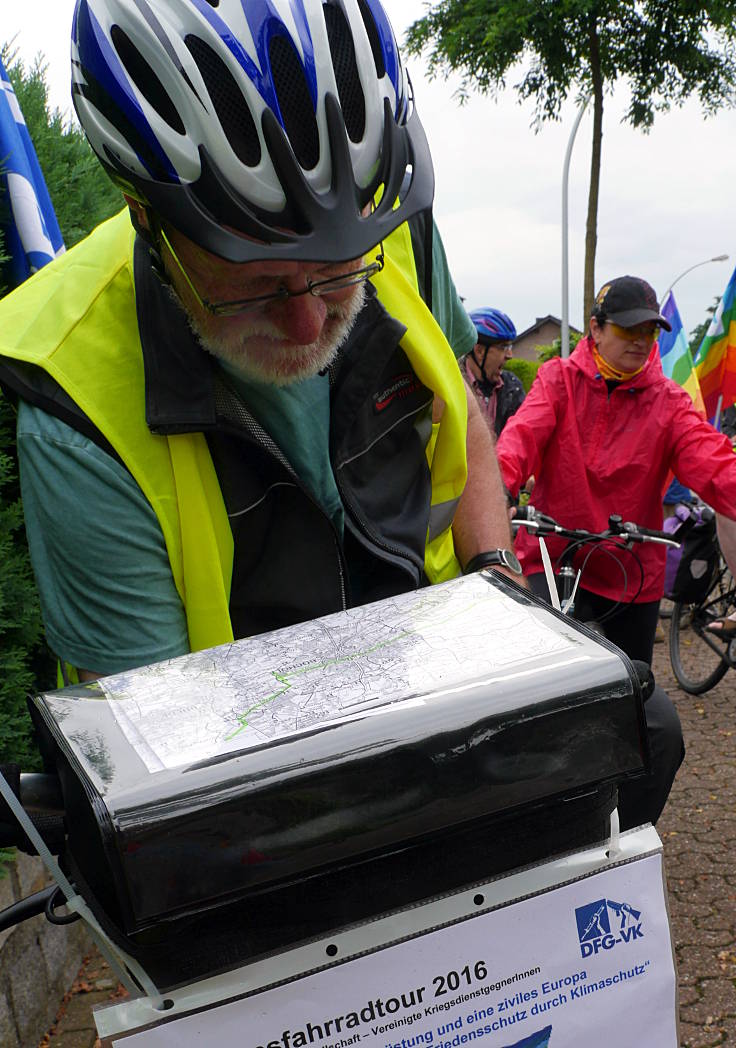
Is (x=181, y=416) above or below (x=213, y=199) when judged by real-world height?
below

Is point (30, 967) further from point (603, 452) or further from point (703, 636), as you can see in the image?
point (703, 636)

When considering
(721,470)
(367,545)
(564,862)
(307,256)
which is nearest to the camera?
(564,862)

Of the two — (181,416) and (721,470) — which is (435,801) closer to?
(181,416)

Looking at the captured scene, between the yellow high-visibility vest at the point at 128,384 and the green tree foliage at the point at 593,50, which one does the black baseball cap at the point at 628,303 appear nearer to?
the yellow high-visibility vest at the point at 128,384

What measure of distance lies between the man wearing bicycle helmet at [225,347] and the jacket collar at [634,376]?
8.62 feet

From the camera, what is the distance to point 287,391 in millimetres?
1591

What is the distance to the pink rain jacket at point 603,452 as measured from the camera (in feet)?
13.3

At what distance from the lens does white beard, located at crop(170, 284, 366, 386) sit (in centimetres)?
149

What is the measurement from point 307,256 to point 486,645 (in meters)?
0.56

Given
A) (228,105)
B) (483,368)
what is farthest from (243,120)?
(483,368)

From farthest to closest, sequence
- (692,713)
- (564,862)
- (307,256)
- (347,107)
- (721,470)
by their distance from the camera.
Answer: (692,713) → (721,470) → (347,107) → (307,256) → (564,862)

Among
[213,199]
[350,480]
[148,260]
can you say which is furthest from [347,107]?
[350,480]

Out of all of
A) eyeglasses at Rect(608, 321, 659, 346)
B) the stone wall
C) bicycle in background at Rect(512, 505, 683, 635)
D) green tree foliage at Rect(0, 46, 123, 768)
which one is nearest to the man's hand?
green tree foliage at Rect(0, 46, 123, 768)

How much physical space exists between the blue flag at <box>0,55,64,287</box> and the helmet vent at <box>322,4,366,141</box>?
4.79ft
